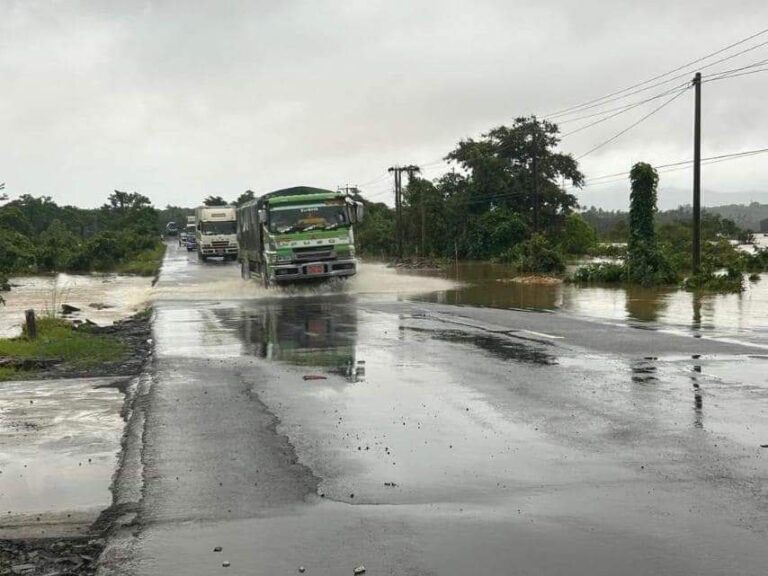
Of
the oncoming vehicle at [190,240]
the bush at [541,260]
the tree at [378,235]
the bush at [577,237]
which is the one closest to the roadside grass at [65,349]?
the bush at [541,260]

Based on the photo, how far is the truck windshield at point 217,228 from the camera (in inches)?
2125

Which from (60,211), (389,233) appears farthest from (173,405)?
(60,211)

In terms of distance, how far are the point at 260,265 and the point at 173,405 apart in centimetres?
2076

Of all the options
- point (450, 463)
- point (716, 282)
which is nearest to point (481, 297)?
point (716, 282)

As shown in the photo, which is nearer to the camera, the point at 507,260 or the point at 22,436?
the point at 22,436

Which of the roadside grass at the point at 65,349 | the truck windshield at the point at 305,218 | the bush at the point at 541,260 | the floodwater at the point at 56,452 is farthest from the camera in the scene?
the bush at the point at 541,260

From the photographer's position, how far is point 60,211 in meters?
118

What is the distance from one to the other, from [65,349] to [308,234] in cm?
1344

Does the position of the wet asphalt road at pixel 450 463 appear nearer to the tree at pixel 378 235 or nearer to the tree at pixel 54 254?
the tree at pixel 54 254

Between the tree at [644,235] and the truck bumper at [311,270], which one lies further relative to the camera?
the tree at [644,235]

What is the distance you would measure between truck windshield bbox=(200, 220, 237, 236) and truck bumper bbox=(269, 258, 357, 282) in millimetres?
28044

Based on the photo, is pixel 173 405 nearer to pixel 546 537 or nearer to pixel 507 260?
pixel 546 537

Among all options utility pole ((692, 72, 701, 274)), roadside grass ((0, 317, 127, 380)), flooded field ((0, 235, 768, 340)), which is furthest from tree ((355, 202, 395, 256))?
roadside grass ((0, 317, 127, 380))

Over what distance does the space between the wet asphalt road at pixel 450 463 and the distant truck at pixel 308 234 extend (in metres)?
13.7
